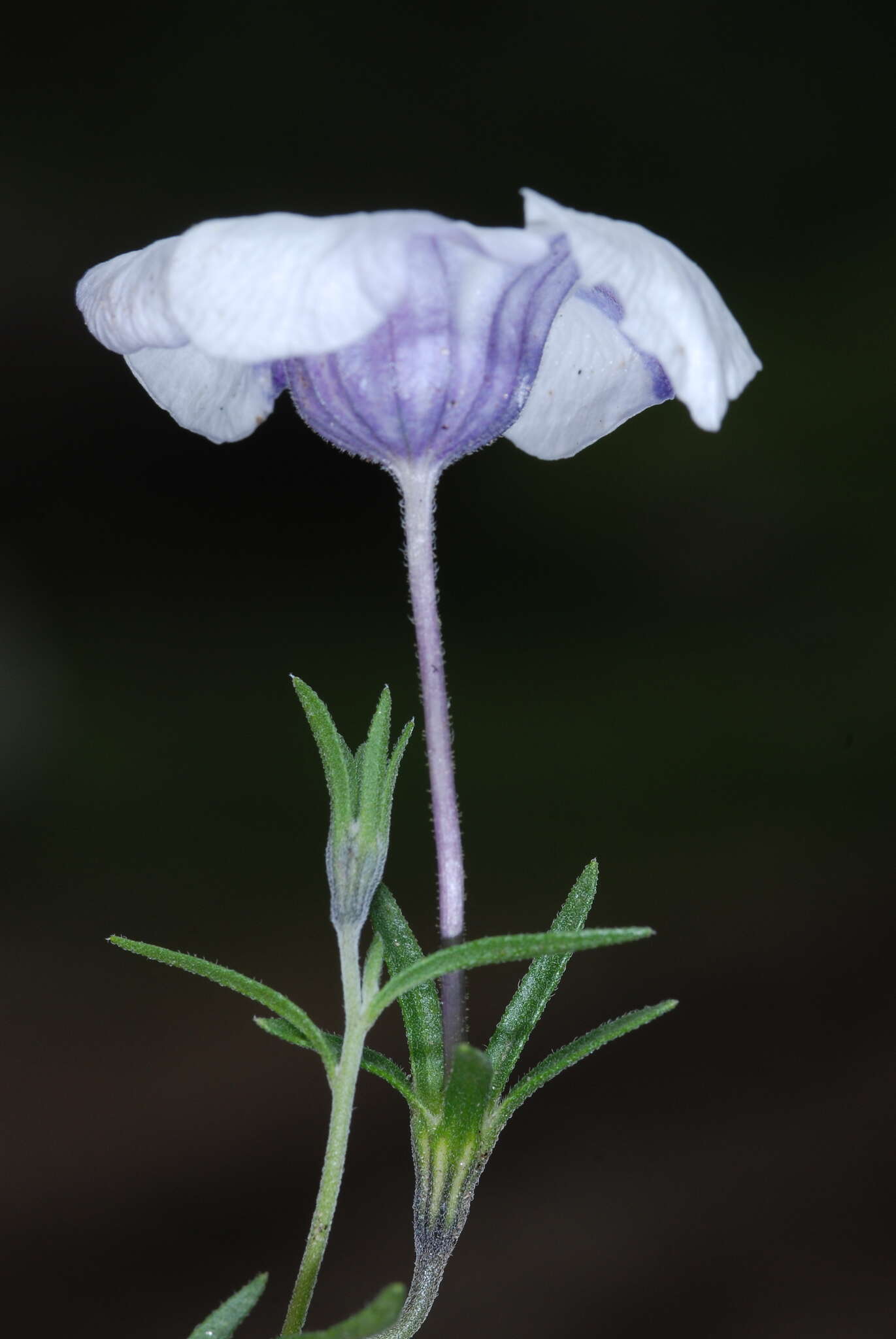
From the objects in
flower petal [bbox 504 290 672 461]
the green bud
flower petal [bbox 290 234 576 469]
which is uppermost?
flower petal [bbox 504 290 672 461]

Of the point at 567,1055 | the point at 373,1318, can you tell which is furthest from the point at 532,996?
the point at 373,1318

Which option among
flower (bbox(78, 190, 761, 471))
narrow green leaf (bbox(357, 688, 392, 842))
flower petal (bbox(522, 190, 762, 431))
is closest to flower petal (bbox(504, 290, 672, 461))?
flower (bbox(78, 190, 761, 471))

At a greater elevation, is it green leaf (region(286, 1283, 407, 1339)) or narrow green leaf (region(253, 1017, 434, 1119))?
narrow green leaf (region(253, 1017, 434, 1119))

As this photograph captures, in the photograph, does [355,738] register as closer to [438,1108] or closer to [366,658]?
[366,658]

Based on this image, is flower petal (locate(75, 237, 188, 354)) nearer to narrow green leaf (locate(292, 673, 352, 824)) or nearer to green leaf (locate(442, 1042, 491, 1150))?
narrow green leaf (locate(292, 673, 352, 824))

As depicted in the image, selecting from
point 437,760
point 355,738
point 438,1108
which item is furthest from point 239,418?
point 355,738

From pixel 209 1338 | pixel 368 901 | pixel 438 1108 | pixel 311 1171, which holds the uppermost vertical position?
pixel 311 1171

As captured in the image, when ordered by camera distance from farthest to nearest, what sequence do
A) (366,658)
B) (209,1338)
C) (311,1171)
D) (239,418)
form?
(366,658), (311,1171), (239,418), (209,1338)

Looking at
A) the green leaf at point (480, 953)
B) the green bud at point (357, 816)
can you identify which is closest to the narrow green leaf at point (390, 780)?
the green bud at point (357, 816)
